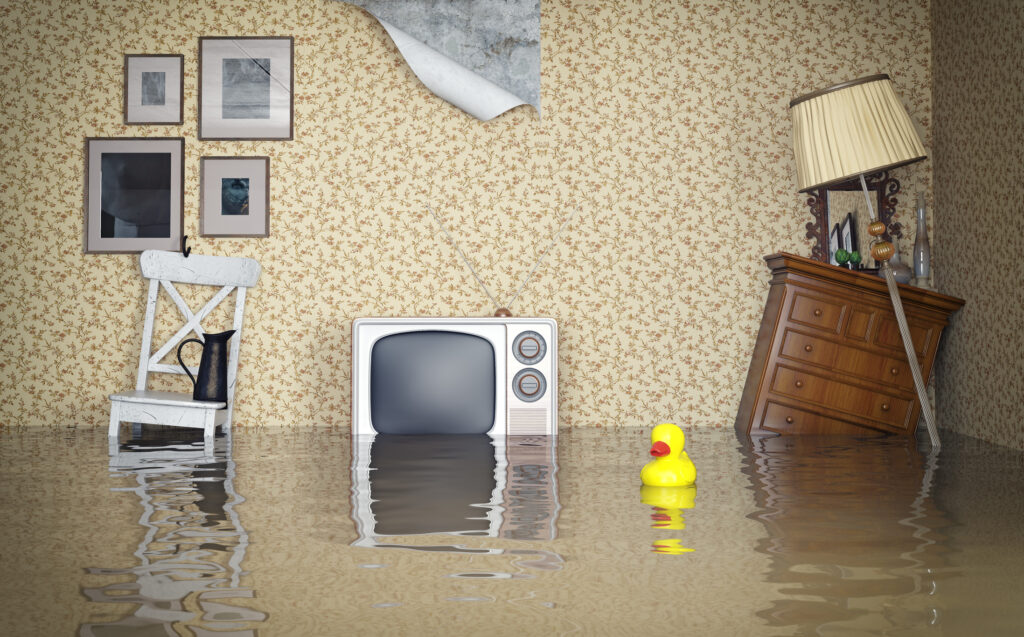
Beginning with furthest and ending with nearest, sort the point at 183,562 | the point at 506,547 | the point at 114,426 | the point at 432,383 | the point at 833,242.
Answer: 1. the point at 833,242
2. the point at 432,383
3. the point at 114,426
4. the point at 506,547
5. the point at 183,562

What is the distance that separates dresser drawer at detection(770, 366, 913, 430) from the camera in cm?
331

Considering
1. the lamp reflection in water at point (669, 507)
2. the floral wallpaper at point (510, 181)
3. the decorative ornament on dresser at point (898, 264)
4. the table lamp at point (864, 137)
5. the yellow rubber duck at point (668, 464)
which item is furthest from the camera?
the floral wallpaper at point (510, 181)

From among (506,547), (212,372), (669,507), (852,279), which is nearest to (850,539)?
(669,507)

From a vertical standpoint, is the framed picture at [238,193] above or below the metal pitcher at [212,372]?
above

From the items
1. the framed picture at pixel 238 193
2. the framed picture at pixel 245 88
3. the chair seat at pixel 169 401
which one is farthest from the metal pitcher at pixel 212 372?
the framed picture at pixel 245 88

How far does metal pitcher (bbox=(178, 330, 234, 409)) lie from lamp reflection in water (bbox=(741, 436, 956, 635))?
1.95 m

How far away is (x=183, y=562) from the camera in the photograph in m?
1.34

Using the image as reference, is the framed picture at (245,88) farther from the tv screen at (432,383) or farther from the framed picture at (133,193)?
the tv screen at (432,383)

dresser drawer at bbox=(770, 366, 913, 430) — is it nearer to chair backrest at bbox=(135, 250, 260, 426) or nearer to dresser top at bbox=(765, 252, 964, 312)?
dresser top at bbox=(765, 252, 964, 312)

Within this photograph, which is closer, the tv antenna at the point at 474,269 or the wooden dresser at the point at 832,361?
the wooden dresser at the point at 832,361

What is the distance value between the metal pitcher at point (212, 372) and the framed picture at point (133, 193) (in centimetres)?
65

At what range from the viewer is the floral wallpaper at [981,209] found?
3.00 m

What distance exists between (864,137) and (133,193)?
9.65 feet

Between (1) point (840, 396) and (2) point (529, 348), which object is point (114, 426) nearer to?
(2) point (529, 348)
